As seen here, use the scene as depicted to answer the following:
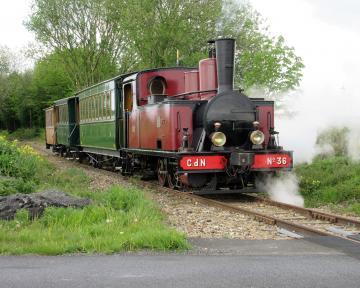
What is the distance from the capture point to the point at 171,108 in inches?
448

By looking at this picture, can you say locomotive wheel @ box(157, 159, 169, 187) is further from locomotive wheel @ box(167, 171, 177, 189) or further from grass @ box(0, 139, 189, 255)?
grass @ box(0, 139, 189, 255)

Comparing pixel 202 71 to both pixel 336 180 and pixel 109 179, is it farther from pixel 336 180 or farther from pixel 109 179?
pixel 109 179

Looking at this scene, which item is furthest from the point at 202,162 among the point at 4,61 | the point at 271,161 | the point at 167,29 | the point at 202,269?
the point at 4,61

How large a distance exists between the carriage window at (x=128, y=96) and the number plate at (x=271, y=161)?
4296 millimetres

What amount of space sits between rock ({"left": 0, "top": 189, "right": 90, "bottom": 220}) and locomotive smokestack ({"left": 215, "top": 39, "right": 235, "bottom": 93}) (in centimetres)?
417

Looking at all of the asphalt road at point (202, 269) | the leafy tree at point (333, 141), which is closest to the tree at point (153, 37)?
the leafy tree at point (333, 141)

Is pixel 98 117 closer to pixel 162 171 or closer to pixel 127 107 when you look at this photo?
pixel 127 107

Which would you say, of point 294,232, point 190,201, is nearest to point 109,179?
point 190,201

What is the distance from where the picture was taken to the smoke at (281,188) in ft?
40.2

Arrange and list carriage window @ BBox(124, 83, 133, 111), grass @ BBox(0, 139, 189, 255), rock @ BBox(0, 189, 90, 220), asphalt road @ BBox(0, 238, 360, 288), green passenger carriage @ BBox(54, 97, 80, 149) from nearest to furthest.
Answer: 1. asphalt road @ BBox(0, 238, 360, 288)
2. grass @ BBox(0, 139, 189, 255)
3. rock @ BBox(0, 189, 90, 220)
4. carriage window @ BBox(124, 83, 133, 111)
5. green passenger carriage @ BBox(54, 97, 80, 149)

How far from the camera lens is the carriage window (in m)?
14.4

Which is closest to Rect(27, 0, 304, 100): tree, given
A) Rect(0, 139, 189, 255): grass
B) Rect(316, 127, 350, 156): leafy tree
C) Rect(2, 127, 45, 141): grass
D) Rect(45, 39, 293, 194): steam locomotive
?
Rect(316, 127, 350, 156): leafy tree

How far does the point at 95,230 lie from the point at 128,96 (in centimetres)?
798

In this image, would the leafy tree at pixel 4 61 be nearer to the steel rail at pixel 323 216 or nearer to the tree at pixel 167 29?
the tree at pixel 167 29
